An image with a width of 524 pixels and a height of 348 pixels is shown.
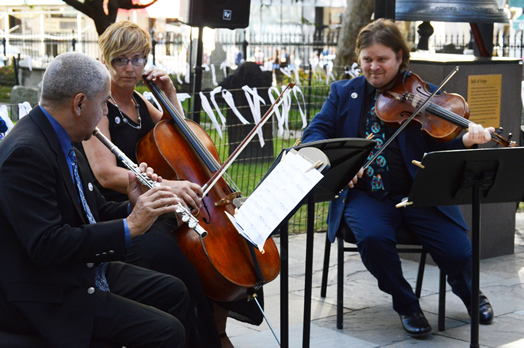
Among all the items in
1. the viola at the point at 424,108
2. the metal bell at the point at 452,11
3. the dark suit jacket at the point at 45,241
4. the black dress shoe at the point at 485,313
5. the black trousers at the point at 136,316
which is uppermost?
the metal bell at the point at 452,11

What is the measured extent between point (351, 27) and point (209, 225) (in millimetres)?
8244

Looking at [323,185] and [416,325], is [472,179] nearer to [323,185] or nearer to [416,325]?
[323,185]

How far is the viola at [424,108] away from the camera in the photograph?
3.84 meters

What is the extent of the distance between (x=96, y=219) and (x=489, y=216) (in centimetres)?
350

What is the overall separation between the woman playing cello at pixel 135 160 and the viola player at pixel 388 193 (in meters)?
0.85

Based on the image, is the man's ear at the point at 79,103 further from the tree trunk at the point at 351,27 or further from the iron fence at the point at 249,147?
the tree trunk at the point at 351,27

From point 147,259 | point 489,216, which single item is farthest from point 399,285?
point 489,216

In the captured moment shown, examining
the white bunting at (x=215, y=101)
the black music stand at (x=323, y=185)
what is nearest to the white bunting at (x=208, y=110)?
the white bunting at (x=215, y=101)

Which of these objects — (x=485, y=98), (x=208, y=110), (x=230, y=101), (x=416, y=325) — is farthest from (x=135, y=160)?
(x=485, y=98)

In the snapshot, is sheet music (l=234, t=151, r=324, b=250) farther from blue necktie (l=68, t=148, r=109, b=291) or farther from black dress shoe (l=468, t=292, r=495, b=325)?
black dress shoe (l=468, t=292, r=495, b=325)

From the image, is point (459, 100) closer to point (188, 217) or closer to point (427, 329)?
point (427, 329)

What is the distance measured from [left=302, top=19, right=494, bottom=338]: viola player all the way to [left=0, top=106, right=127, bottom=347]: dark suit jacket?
178cm

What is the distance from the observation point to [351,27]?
35.4ft

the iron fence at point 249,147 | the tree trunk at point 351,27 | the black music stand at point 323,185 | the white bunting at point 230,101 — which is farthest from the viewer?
the tree trunk at point 351,27
